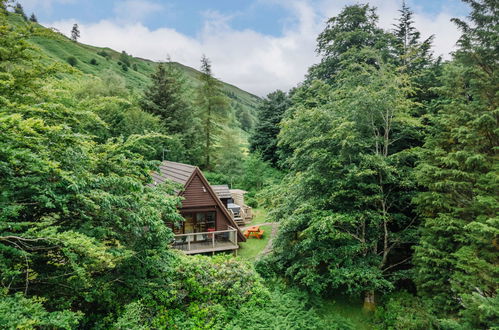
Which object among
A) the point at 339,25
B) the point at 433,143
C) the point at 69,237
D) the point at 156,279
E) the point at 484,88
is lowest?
the point at 156,279

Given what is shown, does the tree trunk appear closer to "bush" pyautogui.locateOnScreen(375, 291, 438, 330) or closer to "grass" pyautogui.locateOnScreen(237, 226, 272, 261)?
"bush" pyautogui.locateOnScreen(375, 291, 438, 330)

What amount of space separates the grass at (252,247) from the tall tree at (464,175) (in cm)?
879

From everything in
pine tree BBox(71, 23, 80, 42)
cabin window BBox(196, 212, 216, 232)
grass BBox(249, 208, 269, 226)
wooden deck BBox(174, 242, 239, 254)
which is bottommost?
wooden deck BBox(174, 242, 239, 254)

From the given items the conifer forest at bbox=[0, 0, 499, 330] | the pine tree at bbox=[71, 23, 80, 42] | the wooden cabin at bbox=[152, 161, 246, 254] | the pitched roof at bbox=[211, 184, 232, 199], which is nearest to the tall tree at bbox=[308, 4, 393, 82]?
the conifer forest at bbox=[0, 0, 499, 330]

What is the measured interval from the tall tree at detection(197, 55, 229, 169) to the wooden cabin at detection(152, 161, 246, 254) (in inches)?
672

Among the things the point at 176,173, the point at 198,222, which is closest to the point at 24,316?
the point at 198,222

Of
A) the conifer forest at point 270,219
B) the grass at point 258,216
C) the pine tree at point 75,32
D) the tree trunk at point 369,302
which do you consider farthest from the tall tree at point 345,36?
the pine tree at point 75,32

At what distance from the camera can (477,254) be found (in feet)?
→ 25.2

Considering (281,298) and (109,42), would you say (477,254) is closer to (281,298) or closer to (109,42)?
(281,298)

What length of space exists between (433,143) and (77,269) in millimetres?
11761

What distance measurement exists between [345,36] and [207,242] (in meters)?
20.6

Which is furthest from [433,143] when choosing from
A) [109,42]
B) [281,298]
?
[109,42]

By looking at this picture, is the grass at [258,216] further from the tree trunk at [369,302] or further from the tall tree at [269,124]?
the tree trunk at [369,302]

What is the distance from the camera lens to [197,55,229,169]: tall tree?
107 feet
